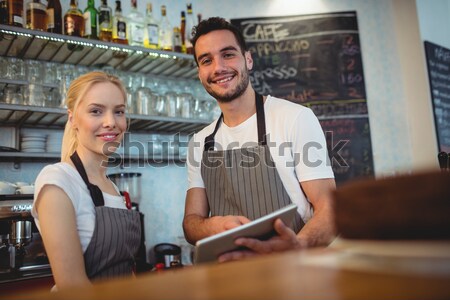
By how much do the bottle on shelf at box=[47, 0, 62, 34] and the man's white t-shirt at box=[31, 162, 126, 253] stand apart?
1.43 meters

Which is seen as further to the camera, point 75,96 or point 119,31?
point 119,31

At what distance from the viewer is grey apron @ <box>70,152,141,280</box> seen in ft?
4.67

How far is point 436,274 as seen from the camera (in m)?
0.42

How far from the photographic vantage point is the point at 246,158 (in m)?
1.95

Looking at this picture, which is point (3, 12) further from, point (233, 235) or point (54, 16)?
point (233, 235)

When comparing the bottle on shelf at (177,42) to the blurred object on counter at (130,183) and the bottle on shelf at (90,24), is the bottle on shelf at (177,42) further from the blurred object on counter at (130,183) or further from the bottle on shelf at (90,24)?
the blurred object on counter at (130,183)

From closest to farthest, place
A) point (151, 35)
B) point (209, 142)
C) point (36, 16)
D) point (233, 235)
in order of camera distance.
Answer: point (233, 235), point (209, 142), point (36, 16), point (151, 35)

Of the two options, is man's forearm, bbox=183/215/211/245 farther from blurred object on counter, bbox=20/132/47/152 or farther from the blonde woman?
blurred object on counter, bbox=20/132/47/152

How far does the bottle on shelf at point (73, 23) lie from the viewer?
2.62 meters

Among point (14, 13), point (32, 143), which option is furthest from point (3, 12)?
point (32, 143)

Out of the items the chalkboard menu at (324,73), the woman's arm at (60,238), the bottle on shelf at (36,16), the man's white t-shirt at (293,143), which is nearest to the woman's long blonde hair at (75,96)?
the woman's arm at (60,238)

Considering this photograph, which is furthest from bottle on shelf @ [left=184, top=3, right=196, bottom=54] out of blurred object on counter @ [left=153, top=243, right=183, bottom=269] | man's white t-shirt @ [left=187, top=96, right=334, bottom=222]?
blurred object on counter @ [left=153, top=243, right=183, bottom=269]

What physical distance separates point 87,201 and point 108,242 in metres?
0.16

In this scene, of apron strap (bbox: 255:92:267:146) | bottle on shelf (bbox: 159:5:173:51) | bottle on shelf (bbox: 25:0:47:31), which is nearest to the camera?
apron strap (bbox: 255:92:267:146)
